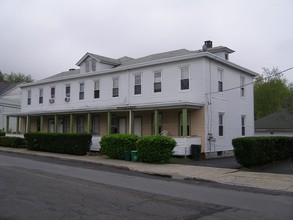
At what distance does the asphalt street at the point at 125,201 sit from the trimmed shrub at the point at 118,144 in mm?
7917

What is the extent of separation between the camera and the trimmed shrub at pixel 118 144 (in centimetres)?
2009

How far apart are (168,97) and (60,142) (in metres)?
7.96

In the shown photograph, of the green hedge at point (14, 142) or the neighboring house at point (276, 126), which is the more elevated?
the neighboring house at point (276, 126)

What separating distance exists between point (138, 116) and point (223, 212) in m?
18.7

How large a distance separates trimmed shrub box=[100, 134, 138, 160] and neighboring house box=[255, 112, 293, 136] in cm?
2257

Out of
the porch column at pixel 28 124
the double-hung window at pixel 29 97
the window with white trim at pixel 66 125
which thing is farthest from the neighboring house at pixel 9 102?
the window with white trim at pixel 66 125

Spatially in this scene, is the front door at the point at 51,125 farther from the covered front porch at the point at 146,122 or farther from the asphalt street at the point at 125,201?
the asphalt street at the point at 125,201


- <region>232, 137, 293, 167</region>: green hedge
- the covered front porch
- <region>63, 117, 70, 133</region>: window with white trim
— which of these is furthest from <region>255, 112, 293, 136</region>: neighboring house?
<region>63, 117, 70, 133</region>: window with white trim

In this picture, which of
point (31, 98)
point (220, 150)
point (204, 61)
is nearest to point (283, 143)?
point (220, 150)

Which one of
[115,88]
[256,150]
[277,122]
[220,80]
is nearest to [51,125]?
[115,88]

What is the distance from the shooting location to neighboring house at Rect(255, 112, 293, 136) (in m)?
37.1

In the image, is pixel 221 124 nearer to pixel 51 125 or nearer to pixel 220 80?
pixel 220 80

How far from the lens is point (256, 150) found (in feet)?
54.1

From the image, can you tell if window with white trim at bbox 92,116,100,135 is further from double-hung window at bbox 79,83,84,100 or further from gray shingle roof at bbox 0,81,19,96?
gray shingle roof at bbox 0,81,19,96
